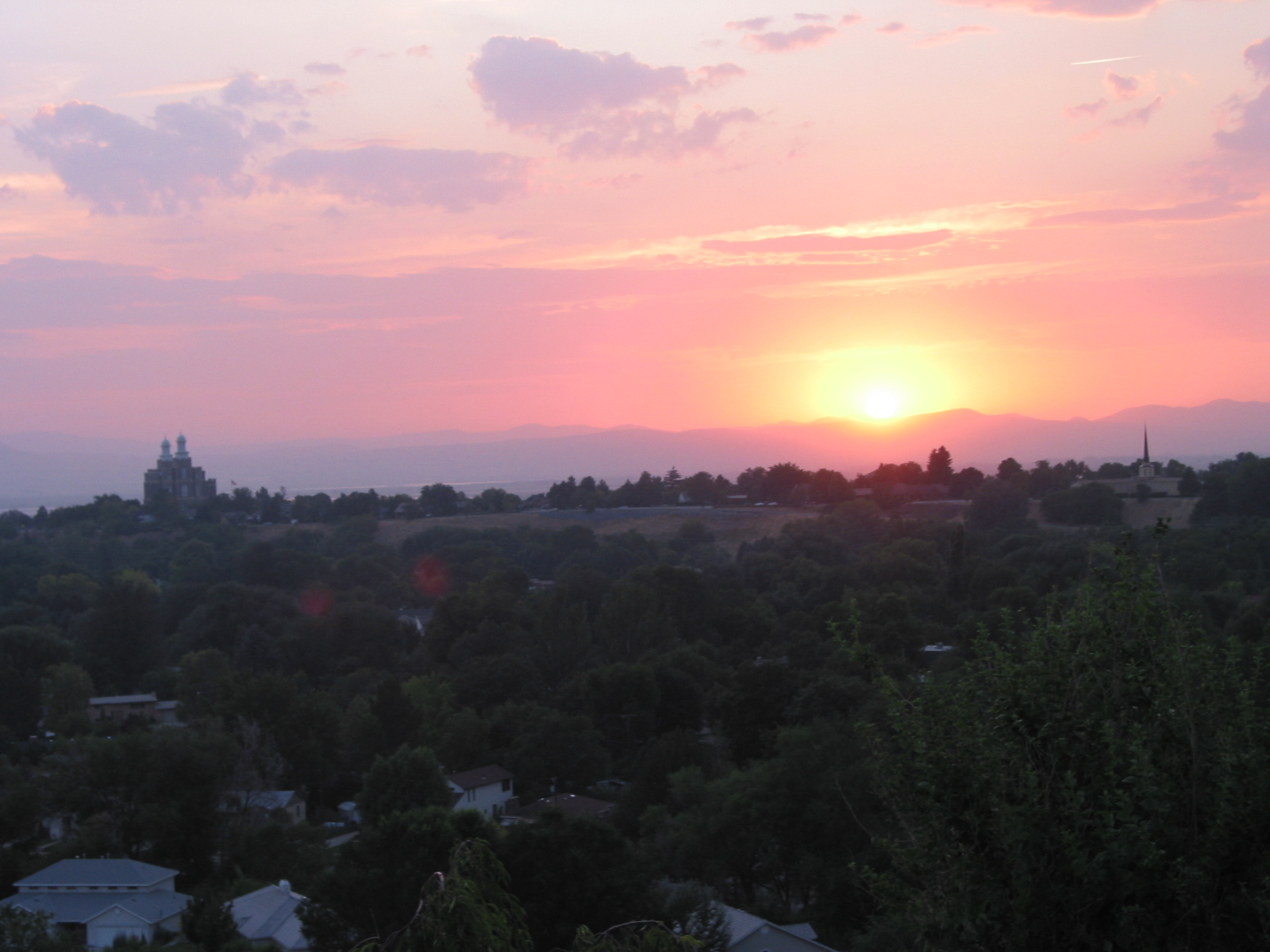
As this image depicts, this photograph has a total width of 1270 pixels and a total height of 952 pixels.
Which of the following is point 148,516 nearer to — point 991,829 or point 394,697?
point 394,697

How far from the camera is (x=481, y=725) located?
30.3m

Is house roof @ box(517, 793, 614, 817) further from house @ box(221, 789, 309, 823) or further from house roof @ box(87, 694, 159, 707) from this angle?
house roof @ box(87, 694, 159, 707)

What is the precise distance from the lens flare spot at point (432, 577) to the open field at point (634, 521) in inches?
437

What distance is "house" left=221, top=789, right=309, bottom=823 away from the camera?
2378 centimetres

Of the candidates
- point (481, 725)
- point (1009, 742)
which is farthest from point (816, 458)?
point (1009, 742)

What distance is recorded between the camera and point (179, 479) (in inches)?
5108

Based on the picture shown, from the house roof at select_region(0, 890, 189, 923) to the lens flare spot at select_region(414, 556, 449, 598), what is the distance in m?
45.5

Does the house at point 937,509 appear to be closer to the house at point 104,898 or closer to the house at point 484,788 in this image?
the house at point 484,788

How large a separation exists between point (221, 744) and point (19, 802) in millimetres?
4035

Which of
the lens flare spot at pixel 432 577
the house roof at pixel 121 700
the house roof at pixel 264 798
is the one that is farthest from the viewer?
the lens flare spot at pixel 432 577

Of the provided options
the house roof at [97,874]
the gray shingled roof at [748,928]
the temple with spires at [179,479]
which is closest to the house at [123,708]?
the house roof at [97,874]

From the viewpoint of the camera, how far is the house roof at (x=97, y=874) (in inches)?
756

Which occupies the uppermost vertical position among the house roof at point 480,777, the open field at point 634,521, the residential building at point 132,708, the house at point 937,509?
the house at point 937,509

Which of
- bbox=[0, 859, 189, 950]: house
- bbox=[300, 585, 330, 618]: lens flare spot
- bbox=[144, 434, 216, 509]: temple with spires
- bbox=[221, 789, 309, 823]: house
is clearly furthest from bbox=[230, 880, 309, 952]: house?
bbox=[144, 434, 216, 509]: temple with spires
